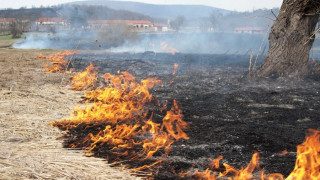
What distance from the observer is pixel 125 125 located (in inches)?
202

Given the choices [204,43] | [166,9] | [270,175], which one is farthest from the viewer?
[166,9]

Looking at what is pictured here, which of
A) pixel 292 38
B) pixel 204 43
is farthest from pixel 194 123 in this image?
pixel 204 43

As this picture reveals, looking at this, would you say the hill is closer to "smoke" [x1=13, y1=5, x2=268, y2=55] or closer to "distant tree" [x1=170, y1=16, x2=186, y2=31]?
"distant tree" [x1=170, y1=16, x2=186, y2=31]

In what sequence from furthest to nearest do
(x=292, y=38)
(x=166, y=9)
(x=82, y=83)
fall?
(x=166, y=9), (x=292, y=38), (x=82, y=83)

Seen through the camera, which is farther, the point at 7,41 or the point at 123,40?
the point at 123,40

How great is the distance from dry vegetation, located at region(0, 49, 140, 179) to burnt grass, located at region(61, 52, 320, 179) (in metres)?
0.29

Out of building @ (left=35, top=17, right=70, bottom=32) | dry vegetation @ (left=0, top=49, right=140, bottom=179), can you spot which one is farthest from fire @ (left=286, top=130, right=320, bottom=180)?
building @ (left=35, top=17, right=70, bottom=32)

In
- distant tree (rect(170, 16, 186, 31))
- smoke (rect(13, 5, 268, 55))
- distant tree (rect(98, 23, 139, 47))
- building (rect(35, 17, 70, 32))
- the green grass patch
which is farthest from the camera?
distant tree (rect(170, 16, 186, 31))

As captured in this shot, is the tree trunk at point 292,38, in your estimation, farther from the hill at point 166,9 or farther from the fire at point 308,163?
the hill at point 166,9

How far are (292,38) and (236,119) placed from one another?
524 cm

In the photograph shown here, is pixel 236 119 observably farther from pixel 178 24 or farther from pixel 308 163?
pixel 178 24

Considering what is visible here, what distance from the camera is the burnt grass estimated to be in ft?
12.5

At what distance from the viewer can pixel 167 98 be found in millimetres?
7508

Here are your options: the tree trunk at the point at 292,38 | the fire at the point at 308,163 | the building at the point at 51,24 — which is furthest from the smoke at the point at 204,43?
the fire at the point at 308,163
